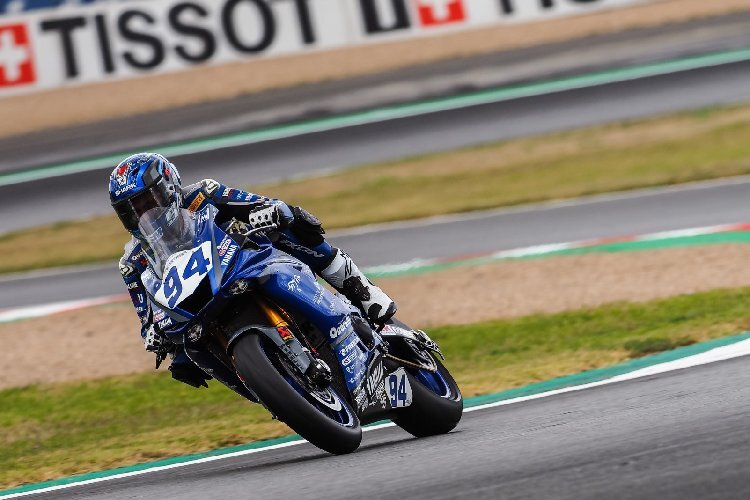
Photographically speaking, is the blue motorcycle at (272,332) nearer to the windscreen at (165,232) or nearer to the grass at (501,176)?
the windscreen at (165,232)

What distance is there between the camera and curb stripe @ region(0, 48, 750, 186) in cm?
1869

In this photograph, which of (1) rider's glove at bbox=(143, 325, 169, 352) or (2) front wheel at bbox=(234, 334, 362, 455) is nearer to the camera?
(2) front wheel at bbox=(234, 334, 362, 455)

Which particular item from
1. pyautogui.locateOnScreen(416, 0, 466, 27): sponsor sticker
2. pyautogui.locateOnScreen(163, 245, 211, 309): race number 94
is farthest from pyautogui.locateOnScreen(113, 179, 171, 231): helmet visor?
pyautogui.locateOnScreen(416, 0, 466, 27): sponsor sticker

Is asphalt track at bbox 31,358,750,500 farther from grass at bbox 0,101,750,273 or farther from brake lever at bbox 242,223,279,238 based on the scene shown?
grass at bbox 0,101,750,273

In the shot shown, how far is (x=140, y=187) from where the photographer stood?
234 inches

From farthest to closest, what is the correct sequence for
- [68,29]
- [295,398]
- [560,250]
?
[68,29] < [560,250] < [295,398]

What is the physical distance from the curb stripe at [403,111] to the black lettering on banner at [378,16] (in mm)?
1910

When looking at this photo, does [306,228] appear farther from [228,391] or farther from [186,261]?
[228,391]

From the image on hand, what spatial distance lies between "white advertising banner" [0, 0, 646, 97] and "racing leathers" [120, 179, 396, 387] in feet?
46.6

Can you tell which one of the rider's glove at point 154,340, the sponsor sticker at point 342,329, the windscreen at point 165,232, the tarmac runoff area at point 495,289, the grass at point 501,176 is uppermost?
the windscreen at point 165,232

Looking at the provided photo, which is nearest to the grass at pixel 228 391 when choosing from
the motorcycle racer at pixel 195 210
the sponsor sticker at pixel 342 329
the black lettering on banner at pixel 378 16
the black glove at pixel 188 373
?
the black glove at pixel 188 373

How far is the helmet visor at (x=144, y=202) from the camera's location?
598cm

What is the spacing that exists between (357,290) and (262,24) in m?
14.5

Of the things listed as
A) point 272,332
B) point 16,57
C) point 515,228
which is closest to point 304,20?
point 16,57
